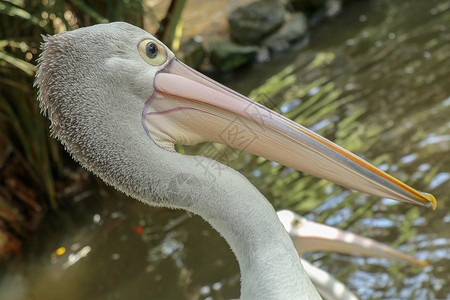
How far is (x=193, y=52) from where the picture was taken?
25.0 ft

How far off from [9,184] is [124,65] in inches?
153

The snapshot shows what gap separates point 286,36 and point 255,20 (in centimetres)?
60

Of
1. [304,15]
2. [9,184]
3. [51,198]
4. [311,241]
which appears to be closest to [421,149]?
[311,241]

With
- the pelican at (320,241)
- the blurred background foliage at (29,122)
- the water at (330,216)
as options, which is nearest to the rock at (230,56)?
the water at (330,216)

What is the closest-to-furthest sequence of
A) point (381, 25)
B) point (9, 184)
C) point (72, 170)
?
1. point (9, 184)
2. point (72, 170)
3. point (381, 25)

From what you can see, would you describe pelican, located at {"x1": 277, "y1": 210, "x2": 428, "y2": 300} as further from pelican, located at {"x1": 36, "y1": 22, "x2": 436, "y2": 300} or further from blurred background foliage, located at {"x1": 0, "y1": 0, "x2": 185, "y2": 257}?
blurred background foliage, located at {"x1": 0, "y1": 0, "x2": 185, "y2": 257}

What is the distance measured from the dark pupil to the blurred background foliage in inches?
88.9

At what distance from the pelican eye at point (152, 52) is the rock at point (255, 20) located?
6393mm

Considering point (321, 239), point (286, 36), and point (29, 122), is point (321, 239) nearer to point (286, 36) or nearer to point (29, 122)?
point (29, 122)

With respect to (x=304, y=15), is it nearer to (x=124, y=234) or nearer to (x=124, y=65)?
(x=124, y=234)

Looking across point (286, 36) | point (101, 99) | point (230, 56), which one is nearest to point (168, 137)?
point (101, 99)

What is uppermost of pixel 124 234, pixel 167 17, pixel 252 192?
pixel 252 192

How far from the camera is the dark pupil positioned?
5.11ft

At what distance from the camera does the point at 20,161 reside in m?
4.98
